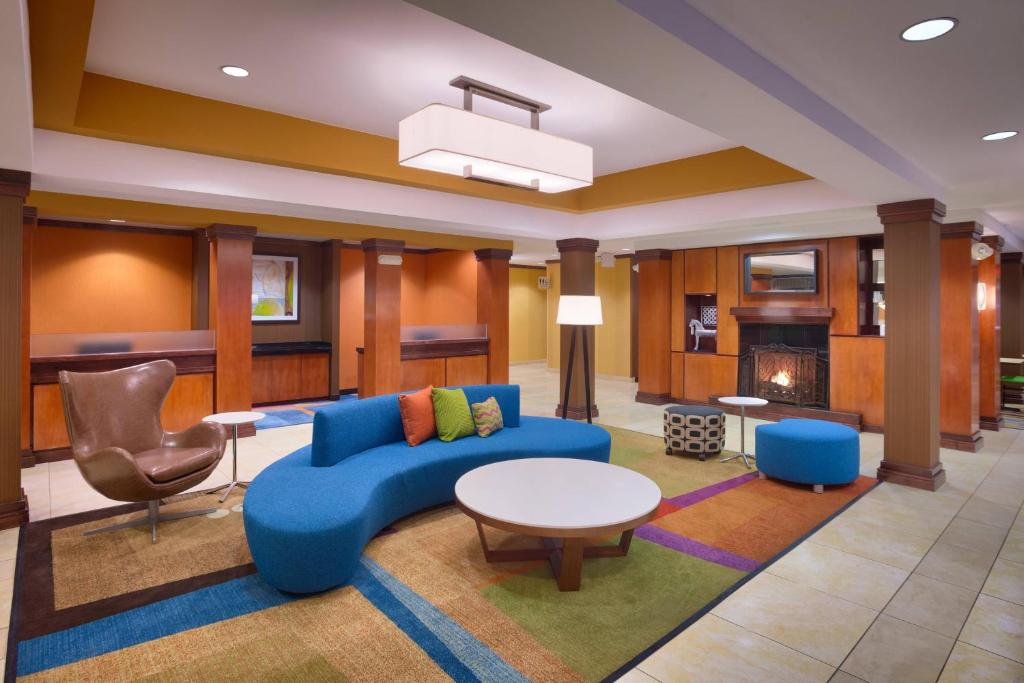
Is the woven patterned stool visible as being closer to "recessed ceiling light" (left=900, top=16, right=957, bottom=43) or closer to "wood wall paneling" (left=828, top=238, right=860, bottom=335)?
"wood wall paneling" (left=828, top=238, right=860, bottom=335)

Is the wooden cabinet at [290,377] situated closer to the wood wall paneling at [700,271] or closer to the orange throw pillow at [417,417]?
the orange throw pillow at [417,417]

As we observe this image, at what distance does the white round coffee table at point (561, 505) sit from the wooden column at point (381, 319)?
4.80m

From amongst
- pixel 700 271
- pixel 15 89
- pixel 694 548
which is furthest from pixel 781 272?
pixel 15 89

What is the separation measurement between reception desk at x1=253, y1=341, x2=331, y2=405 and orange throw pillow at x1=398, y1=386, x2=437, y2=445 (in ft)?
16.7

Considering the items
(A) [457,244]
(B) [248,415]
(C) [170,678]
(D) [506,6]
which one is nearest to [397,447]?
(B) [248,415]

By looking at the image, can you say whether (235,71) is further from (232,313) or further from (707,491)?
(707,491)

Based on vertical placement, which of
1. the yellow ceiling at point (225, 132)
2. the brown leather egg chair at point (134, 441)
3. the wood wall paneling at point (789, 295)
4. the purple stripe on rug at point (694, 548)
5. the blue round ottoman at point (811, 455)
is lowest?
the purple stripe on rug at point (694, 548)

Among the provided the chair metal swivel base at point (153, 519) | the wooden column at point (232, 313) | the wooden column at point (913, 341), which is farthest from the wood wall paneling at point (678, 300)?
the chair metal swivel base at point (153, 519)

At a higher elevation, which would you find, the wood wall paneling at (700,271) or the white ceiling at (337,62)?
the white ceiling at (337,62)

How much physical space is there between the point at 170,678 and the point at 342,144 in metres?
3.70

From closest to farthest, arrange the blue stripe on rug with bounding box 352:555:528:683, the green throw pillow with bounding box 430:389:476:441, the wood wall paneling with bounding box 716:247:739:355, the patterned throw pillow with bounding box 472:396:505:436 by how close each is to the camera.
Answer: the blue stripe on rug with bounding box 352:555:528:683 < the green throw pillow with bounding box 430:389:476:441 < the patterned throw pillow with bounding box 472:396:505:436 < the wood wall paneling with bounding box 716:247:739:355

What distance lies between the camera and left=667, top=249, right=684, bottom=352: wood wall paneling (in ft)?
29.3

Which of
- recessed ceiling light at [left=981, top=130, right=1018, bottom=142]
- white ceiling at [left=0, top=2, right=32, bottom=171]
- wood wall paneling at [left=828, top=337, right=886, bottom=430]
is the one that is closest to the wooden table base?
white ceiling at [left=0, top=2, right=32, bottom=171]

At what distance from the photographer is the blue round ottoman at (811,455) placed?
4.61 m
